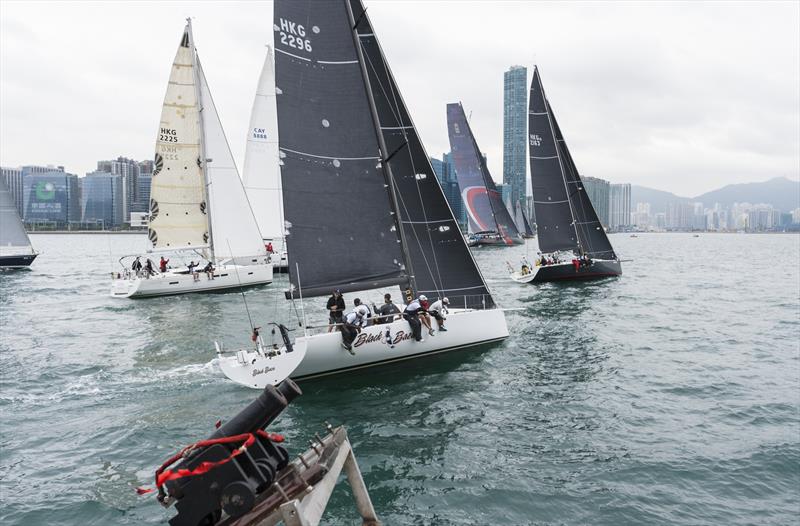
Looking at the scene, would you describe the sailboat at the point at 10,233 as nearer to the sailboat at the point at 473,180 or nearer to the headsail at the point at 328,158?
the headsail at the point at 328,158

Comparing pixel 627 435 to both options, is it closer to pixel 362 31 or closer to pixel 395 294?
pixel 362 31

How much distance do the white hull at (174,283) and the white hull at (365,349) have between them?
49.0 feet

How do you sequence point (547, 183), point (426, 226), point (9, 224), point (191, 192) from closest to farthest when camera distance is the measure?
point (426, 226)
point (191, 192)
point (547, 183)
point (9, 224)

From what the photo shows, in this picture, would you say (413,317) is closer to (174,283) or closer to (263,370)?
(263,370)

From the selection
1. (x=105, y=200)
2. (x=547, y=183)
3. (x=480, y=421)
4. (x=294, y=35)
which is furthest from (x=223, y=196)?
(x=105, y=200)

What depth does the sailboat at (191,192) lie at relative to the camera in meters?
27.6

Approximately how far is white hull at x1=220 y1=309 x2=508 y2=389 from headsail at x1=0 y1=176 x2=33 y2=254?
4044 cm

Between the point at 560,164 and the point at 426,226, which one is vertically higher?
the point at 560,164

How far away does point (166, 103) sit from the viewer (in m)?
27.6

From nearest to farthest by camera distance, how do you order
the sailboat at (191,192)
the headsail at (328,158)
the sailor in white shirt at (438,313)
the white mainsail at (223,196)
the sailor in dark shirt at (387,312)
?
the headsail at (328,158) → the sailor in dark shirt at (387,312) → the sailor in white shirt at (438,313) → the sailboat at (191,192) → the white mainsail at (223,196)

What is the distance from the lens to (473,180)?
63.1m

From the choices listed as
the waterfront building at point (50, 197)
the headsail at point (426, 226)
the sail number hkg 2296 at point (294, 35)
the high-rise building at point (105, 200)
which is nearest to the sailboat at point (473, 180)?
the headsail at point (426, 226)

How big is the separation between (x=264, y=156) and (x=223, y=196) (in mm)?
6510

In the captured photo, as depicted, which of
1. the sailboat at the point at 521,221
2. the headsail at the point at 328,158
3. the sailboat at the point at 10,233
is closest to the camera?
the headsail at the point at 328,158
